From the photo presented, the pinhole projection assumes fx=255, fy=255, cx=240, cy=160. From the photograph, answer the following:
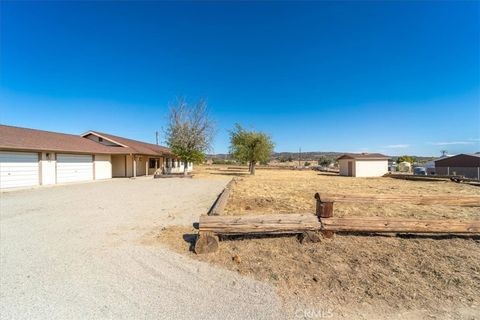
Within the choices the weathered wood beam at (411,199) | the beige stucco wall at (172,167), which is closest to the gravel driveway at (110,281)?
the weathered wood beam at (411,199)

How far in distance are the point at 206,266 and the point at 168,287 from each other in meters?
0.78

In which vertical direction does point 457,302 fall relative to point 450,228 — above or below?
below

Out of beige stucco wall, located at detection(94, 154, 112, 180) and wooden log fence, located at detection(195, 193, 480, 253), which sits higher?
beige stucco wall, located at detection(94, 154, 112, 180)

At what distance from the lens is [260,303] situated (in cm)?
305

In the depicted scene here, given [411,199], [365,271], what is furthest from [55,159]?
[411,199]

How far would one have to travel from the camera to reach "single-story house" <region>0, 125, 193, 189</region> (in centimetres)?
1448

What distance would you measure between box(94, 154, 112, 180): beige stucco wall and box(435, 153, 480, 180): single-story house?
3328 centimetres

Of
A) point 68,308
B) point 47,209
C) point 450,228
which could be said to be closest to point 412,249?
point 450,228

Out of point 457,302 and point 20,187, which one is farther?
point 20,187

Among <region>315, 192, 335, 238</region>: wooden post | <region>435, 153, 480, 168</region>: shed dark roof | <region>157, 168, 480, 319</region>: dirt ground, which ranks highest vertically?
<region>435, 153, 480, 168</region>: shed dark roof

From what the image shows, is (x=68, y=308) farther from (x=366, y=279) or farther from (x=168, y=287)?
(x=366, y=279)
